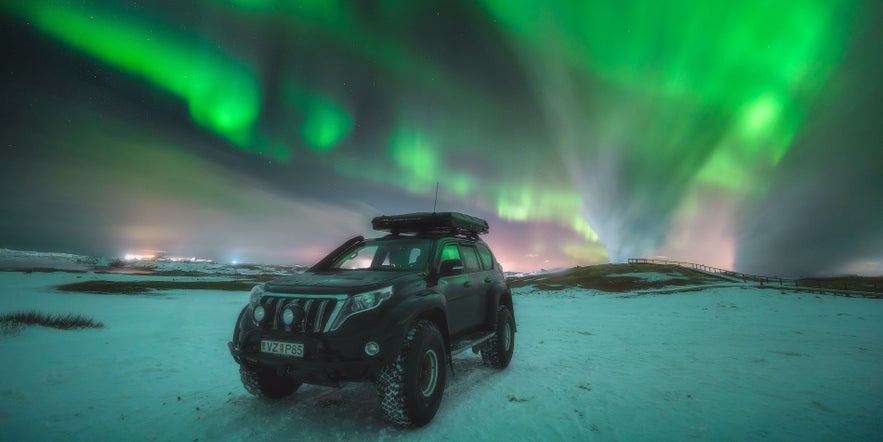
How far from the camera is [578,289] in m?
37.8

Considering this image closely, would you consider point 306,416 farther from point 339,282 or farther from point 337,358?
point 339,282

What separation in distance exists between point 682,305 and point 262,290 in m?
25.7

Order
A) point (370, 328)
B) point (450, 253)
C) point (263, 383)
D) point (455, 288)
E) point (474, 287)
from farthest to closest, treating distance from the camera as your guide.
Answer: point (474, 287), point (450, 253), point (455, 288), point (263, 383), point (370, 328)

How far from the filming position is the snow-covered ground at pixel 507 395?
3939 millimetres

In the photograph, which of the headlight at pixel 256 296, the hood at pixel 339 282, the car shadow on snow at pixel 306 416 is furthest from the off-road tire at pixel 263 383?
the hood at pixel 339 282

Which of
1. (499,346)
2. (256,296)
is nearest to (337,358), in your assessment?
(256,296)

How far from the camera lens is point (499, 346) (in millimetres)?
6543

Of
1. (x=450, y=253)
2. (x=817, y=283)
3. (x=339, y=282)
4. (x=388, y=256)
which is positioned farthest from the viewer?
(x=817, y=283)

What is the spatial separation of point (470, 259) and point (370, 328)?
9.95 ft

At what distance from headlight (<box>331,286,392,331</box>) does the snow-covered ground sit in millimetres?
1223

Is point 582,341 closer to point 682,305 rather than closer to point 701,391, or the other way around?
point 701,391

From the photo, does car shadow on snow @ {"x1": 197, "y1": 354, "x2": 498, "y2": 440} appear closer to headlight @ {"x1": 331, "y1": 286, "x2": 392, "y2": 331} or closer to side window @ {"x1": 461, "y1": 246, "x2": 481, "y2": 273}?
headlight @ {"x1": 331, "y1": 286, "x2": 392, "y2": 331}

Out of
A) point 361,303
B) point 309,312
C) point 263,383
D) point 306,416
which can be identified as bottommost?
point 306,416

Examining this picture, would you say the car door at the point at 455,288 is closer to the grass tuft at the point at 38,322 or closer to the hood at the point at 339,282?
the hood at the point at 339,282
